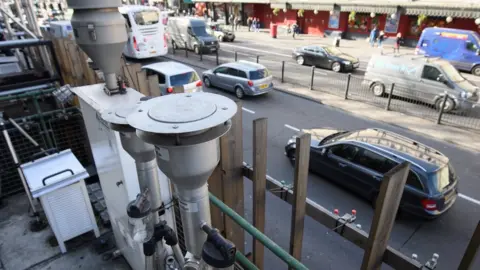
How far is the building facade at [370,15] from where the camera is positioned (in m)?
19.2

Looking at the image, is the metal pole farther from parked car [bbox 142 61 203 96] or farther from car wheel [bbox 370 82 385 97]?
car wheel [bbox 370 82 385 97]

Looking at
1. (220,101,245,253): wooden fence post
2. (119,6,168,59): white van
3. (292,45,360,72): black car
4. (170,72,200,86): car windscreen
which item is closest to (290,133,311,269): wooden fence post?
(220,101,245,253): wooden fence post

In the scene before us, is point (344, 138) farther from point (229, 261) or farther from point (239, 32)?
point (239, 32)

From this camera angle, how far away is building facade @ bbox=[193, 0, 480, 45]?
63.1ft

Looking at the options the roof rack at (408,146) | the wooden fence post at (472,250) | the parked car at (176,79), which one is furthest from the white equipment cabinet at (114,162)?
the parked car at (176,79)

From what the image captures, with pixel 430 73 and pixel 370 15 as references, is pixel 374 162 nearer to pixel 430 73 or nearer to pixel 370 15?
pixel 430 73

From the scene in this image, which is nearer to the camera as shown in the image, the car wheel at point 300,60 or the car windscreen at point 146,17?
the car windscreen at point 146,17

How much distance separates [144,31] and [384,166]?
50.7 feet

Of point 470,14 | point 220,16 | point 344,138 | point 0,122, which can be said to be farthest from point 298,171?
point 220,16

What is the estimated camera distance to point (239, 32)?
107 feet

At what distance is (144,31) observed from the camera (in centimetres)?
1720

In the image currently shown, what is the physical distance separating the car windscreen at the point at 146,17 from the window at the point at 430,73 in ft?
45.4

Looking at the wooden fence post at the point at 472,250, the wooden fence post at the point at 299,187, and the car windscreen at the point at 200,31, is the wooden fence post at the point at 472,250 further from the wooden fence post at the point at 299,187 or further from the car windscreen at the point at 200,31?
the car windscreen at the point at 200,31

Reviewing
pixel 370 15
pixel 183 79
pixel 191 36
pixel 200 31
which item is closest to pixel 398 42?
pixel 370 15
